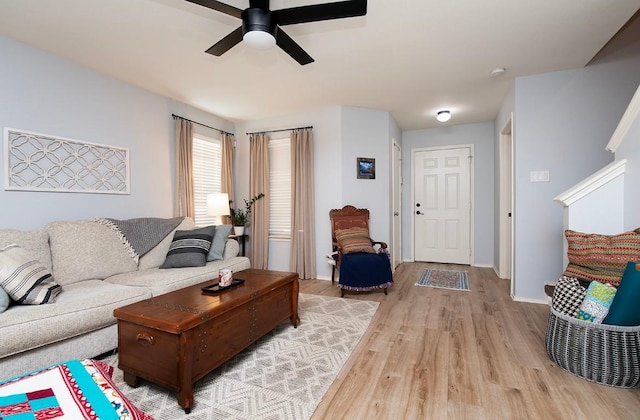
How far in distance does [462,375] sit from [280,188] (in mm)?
3497

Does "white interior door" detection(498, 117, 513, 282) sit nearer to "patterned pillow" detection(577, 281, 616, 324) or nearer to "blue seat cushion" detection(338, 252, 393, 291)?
"blue seat cushion" detection(338, 252, 393, 291)

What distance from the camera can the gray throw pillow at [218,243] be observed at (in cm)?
328

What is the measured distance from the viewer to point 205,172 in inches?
177

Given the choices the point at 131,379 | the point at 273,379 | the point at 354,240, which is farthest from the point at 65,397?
the point at 354,240

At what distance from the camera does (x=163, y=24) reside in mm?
2316

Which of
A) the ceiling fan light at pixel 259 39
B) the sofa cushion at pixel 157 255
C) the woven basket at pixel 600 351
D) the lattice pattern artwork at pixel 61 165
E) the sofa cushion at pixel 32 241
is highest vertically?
the ceiling fan light at pixel 259 39

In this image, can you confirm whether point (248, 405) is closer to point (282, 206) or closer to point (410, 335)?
→ point (410, 335)

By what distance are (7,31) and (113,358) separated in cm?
275

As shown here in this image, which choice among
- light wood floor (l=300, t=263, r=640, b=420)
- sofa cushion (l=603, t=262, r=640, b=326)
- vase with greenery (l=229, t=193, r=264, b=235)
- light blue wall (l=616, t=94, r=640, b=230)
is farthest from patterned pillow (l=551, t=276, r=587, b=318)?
vase with greenery (l=229, t=193, r=264, b=235)

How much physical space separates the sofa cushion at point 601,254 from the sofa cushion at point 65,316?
3255mm

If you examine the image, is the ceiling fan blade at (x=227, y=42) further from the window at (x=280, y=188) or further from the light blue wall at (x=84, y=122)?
the window at (x=280, y=188)

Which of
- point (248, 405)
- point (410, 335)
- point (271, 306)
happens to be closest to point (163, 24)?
point (271, 306)

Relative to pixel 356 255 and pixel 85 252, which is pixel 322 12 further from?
pixel 85 252

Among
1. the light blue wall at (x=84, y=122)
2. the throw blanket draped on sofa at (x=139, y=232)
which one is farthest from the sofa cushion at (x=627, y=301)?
the light blue wall at (x=84, y=122)
